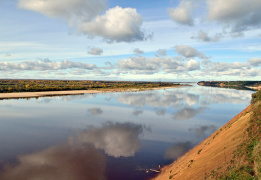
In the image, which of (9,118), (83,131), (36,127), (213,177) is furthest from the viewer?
(9,118)

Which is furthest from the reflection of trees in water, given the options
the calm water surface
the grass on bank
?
the grass on bank

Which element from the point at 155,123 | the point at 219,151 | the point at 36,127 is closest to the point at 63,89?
the point at 36,127

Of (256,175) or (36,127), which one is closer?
(256,175)

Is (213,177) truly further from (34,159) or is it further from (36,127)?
(36,127)

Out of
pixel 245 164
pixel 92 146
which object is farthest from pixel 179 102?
pixel 245 164

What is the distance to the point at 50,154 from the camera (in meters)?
20.2

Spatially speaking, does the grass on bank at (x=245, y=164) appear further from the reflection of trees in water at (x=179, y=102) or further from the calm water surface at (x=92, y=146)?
the reflection of trees in water at (x=179, y=102)

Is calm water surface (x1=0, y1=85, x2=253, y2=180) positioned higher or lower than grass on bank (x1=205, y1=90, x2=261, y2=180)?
lower

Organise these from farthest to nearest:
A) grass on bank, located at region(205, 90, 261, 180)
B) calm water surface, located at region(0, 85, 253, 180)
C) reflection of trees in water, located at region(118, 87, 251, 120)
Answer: reflection of trees in water, located at region(118, 87, 251, 120) → calm water surface, located at region(0, 85, 253, 180) → grass on bank, located at region(205, 90, 261, 180)

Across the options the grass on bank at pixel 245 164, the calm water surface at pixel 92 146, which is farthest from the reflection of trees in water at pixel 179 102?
the grass on bank at pixel 245 164

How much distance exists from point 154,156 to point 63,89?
107 metres

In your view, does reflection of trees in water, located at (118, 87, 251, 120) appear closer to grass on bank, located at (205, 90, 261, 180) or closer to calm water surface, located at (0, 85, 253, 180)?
calm water surface, located at (0, 85, 253, 180)

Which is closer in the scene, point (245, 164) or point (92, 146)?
point (245, 164)

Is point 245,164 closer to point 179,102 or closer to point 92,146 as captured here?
point 92,146
